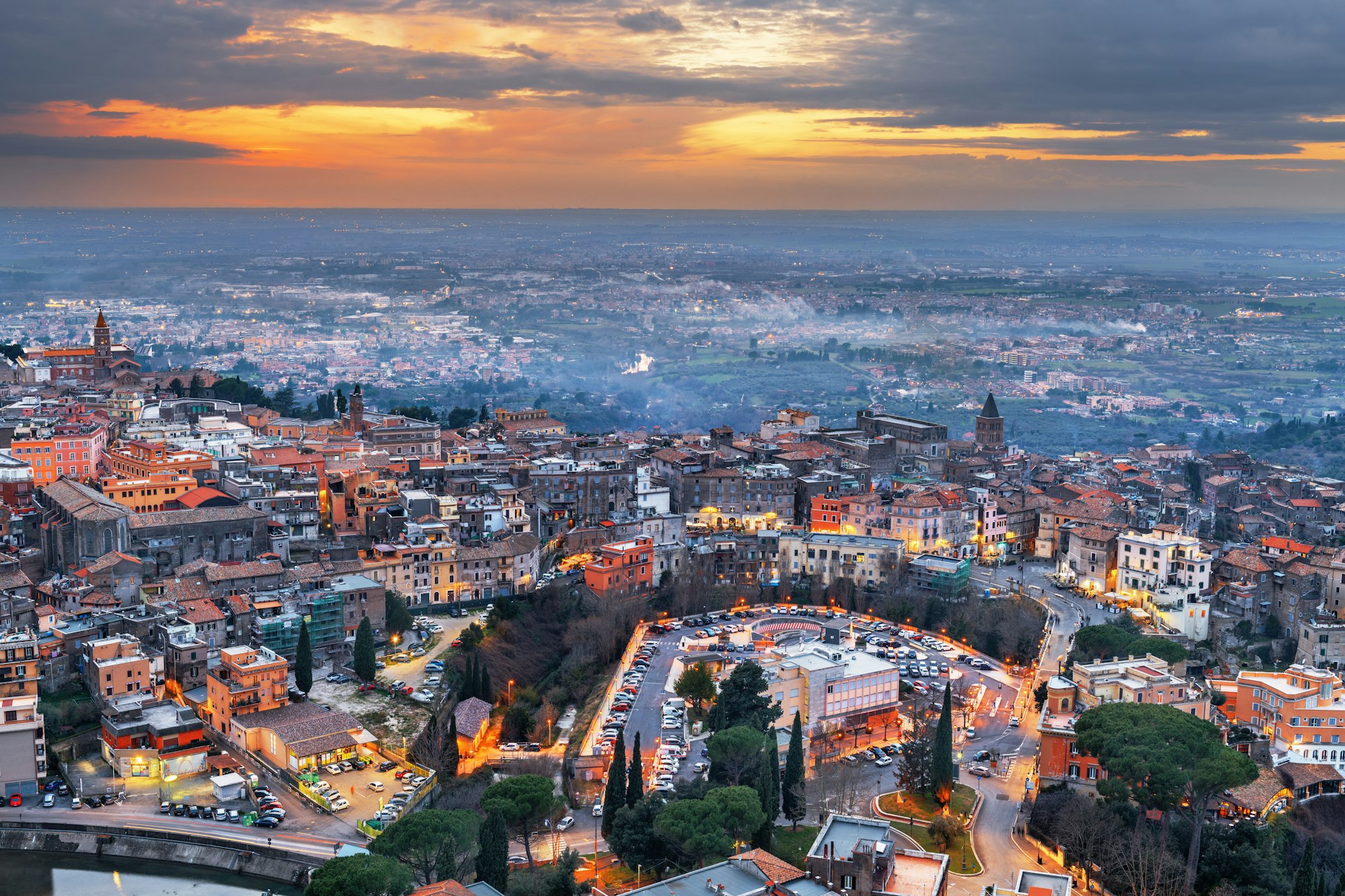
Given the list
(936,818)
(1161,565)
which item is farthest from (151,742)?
(1161,565)

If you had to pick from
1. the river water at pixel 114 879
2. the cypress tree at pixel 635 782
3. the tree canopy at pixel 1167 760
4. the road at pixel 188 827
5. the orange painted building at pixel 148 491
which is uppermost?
the orange painted building at pixel 148 491

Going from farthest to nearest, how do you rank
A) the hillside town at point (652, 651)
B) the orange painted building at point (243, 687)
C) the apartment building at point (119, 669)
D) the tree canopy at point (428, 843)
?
the apartment building at point (119, 669)
the orange painted building at point (243, 687)
the hillside town at point (652, 651)
the tree canopy at point (428, 843)

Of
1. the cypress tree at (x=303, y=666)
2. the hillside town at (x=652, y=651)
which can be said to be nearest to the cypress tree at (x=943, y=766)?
the hillside town at (x=652, y=651)

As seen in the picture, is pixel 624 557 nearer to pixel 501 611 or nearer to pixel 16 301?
pixel 501 611

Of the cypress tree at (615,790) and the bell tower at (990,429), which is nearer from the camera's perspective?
the cypress tree at (615,790)

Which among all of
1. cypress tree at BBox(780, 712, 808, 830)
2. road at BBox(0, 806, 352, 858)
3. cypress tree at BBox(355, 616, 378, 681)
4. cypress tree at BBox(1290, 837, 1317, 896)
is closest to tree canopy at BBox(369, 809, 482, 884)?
road at BBox(0, 806, 352, 858)

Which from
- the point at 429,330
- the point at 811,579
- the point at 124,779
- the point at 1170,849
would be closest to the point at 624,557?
the point at 811,579

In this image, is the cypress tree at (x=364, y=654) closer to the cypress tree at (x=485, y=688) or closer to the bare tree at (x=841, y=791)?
the cypress tree at (x=485, y=688)
